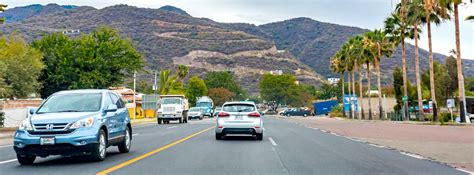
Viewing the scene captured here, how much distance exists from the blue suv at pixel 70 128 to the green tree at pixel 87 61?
94.0ft

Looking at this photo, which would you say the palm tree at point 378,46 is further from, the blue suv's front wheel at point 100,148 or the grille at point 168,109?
the blue suv's front wheel at point 100,148

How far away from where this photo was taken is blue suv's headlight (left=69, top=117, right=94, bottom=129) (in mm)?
11758

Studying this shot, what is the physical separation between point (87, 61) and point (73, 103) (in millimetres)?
29554

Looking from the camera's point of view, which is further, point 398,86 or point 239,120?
point 398,86

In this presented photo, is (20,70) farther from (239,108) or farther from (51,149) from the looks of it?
(51,149)

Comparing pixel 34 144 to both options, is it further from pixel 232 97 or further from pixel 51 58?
pixel 232 97

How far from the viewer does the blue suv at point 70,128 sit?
11602mm

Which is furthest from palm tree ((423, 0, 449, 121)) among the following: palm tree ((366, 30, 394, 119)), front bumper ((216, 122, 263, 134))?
front bumper ((216, 122, 263, 134))

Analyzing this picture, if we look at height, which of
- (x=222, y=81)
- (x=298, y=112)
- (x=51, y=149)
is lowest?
(x=51, y=149)

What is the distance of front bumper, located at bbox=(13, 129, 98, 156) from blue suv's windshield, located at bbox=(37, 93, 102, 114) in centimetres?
101

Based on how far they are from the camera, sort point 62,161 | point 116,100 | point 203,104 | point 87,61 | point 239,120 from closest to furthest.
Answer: point 62,161, point 116,100, point 239,120, point 87,61, point 203,104

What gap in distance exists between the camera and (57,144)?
11.6 metres

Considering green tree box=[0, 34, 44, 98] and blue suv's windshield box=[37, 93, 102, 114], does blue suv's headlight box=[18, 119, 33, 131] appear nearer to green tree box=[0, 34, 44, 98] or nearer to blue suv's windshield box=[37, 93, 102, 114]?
blue suv's windshield box=[37, 93, 102, 114]

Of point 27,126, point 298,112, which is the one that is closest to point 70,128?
point 27,126
